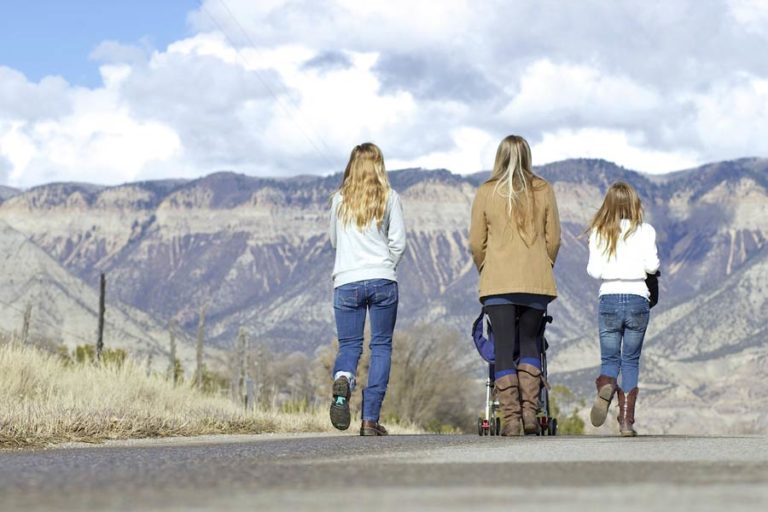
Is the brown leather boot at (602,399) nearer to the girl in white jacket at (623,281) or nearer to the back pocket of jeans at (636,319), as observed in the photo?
the girl in white jacket at (623,281)

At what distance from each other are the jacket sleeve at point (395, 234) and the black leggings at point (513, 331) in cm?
90

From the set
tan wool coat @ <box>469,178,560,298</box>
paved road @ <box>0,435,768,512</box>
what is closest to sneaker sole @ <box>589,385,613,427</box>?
tan wool coat @ <box>469,178,560,298</box>

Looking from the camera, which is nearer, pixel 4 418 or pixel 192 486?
pixel 192 486

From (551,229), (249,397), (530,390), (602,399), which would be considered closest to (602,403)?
(602,399)

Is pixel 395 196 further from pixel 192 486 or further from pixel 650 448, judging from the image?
pixel 192 486

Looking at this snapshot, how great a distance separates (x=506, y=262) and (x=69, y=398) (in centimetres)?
419

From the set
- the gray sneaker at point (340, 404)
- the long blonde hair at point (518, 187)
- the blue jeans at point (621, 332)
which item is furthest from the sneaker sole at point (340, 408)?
the blue jeans at point (621, 332)

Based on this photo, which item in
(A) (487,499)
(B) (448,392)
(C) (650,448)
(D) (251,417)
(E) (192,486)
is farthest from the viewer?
(B) (448,392)

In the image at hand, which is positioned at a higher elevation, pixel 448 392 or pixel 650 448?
pixel 448 392

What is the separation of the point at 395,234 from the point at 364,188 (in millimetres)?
460

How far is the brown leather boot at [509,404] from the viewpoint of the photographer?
1077 centimetres

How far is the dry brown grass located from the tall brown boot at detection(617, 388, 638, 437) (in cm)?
378

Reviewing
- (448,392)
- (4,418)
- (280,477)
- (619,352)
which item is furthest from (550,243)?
(448,392)

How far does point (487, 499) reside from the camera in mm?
4457
